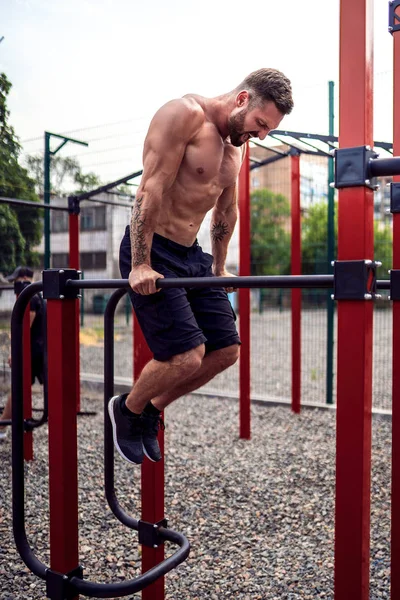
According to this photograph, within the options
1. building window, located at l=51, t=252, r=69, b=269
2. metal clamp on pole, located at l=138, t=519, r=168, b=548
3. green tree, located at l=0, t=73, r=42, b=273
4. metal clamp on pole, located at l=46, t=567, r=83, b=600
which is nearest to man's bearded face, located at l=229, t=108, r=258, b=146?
metal clamp on pole, located at l=138, t=519, r=168, b=548

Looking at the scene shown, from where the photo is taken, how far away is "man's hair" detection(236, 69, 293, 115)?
1.80 m

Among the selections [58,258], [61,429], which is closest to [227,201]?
[61,429]

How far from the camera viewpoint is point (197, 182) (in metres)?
2.01

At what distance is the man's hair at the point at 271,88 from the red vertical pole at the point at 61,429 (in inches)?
35.2

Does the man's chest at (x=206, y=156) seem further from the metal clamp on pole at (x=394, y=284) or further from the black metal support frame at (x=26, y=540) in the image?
the metal clamp on pole at (x=394, y=284)

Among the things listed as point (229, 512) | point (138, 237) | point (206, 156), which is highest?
point (206, 156)

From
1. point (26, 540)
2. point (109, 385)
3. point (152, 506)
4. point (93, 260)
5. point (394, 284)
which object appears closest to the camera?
point (394, 284)

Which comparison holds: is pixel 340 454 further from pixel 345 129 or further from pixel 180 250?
pixel 180 250

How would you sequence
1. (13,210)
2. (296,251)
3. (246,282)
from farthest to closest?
1. (296,251)
2. (13,210)
3. (246,282)

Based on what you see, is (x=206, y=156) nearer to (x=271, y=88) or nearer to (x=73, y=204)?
(x=271, y=88)

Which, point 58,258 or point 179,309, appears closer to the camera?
point 179,309

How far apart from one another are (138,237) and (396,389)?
0.96 meters

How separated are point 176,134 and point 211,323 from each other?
700 mm

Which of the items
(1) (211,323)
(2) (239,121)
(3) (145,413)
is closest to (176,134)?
(2) (239,121)
